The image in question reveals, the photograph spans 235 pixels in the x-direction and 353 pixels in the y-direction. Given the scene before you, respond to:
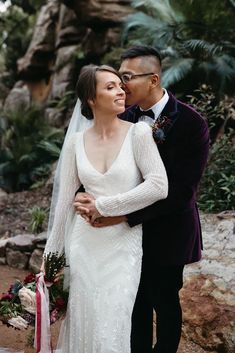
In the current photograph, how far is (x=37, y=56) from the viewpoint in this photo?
50.4 feet

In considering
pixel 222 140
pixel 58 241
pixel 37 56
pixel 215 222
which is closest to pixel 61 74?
pixel 37 56

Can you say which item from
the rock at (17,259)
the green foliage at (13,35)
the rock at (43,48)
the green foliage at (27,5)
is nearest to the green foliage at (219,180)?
the rock at (17,259)

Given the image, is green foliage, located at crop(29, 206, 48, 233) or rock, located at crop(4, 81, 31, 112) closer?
green foliage, located at crop(29, 206, 48, 233)

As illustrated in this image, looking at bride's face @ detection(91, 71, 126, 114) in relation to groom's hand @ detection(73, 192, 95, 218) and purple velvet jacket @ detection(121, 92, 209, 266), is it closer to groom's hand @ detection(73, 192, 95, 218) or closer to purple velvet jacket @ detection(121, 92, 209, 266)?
purple velvet jacket @ detection(121, 92, 209, 266)

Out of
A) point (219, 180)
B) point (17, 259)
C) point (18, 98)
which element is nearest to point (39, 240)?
point (17, 259)

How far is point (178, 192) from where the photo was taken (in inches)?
94.3

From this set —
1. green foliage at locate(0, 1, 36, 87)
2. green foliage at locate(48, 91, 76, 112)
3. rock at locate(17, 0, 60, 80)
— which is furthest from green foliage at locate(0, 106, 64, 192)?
green foliage at locate(0, 1, 36, 87)

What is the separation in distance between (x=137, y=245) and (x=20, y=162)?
888 centimetres

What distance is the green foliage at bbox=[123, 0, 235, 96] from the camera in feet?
28.3

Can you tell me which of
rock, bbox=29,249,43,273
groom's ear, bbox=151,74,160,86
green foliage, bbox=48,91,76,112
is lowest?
green foliage, bbox=48,91,76,112

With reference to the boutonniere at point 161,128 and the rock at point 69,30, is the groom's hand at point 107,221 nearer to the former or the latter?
the boutonniere at point 161,128

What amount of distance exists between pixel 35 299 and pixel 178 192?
0.82 m

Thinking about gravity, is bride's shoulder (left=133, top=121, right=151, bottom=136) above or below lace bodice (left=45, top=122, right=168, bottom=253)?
above

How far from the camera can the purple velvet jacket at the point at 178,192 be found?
2.41 meters
